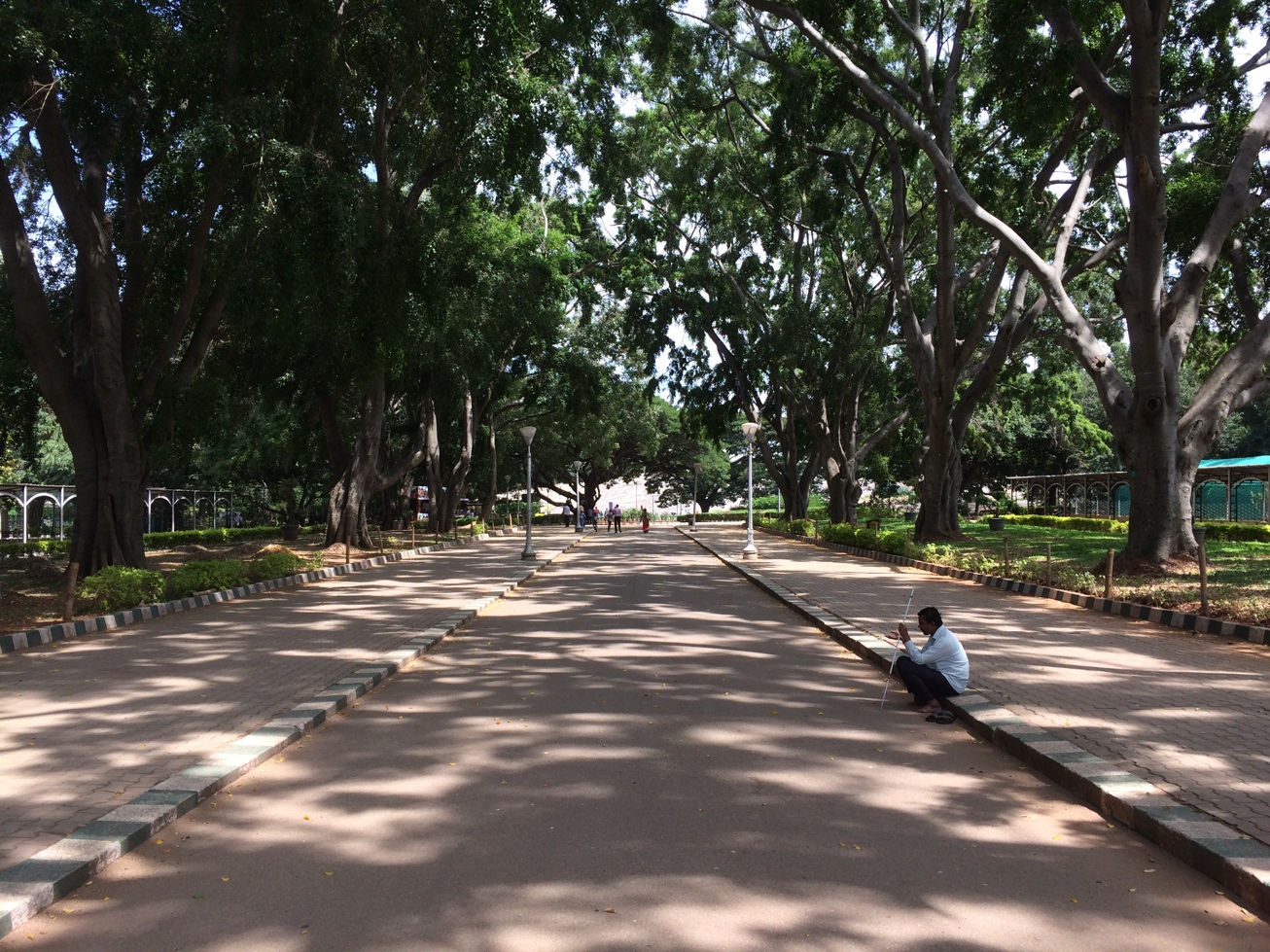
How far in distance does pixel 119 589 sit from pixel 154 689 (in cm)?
526

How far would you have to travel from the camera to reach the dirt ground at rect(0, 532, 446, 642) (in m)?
11.3

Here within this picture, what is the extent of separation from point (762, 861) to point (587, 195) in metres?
28.4

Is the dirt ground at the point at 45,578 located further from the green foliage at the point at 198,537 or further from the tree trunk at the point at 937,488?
the tree trunk at the point at 937,488

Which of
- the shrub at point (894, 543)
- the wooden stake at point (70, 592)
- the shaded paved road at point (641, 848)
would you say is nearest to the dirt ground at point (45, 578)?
the wooden stake at point (70, 592)

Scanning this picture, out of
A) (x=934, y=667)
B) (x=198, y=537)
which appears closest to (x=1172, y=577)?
(x=934, y=667)

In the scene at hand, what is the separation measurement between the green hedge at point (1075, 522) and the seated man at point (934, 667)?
25.9 m

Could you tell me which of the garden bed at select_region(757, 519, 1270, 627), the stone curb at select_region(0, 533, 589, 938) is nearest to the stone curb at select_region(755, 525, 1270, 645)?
the garden bed at select_region(757, 519, 1270, 627)

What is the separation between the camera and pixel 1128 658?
8844 millimetres

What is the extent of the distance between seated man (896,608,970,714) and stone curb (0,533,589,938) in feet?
13.3

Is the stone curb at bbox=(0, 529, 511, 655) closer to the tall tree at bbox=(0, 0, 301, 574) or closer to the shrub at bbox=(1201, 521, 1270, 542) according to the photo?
the tall tree at bbox=(0, 0, 301, 574)

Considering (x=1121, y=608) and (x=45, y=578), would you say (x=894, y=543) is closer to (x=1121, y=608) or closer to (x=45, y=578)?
(x=1121, y=608)

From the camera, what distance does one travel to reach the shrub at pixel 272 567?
15.9 meters

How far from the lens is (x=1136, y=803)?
4559 mm

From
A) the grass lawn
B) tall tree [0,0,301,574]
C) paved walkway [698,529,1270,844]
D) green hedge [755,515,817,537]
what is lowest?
paved walkway [698,529,1270,844]
